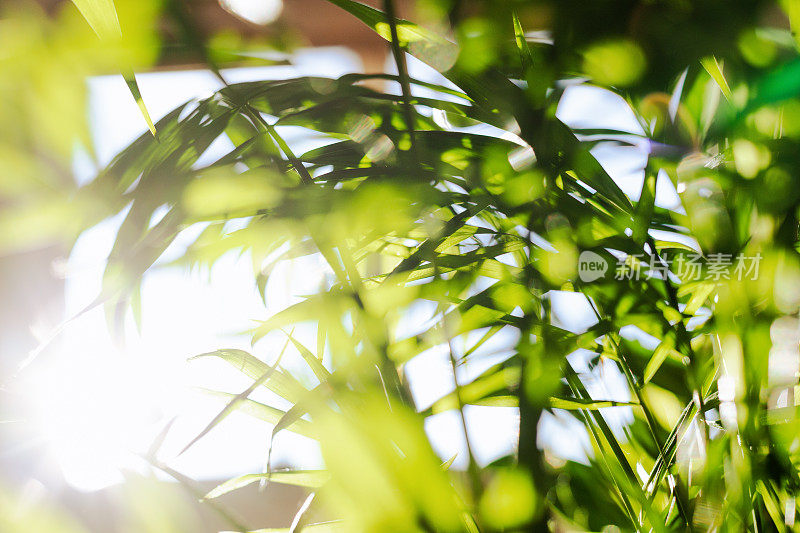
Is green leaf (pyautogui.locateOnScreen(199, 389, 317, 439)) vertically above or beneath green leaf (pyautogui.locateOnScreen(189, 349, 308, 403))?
beneath

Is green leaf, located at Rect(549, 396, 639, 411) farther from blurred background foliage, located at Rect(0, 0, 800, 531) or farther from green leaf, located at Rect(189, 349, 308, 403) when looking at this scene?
green leaf, located at Rect(189, 349, 308, 403)

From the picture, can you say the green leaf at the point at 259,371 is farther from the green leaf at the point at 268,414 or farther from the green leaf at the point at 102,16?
the green leaf at the point at 102,16

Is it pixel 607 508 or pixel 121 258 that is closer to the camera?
pixel 121 258

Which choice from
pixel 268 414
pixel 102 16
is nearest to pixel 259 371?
pixel 268 414

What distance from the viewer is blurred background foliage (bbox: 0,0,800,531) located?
177mm

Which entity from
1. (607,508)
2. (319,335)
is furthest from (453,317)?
(607,508)

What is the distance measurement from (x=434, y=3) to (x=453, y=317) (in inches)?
5.8

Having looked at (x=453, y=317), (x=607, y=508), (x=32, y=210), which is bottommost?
(x=607, y=508)

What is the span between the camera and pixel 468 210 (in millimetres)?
212

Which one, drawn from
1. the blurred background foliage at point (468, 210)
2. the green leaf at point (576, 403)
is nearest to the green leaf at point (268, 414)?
the blurred background foliage at point (468, 210)

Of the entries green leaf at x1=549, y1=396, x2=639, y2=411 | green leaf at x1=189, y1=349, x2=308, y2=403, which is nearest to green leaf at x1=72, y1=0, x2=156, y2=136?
green leaf at x1=189, y1=349, x2=308, y2=403

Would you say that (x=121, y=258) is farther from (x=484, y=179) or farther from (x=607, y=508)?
(x=607, y=508)

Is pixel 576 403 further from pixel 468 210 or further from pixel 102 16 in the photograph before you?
pixel 102 16

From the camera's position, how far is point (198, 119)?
A: 8.7 inches
